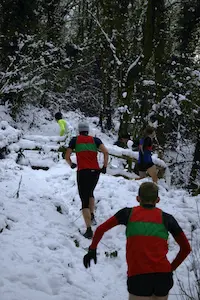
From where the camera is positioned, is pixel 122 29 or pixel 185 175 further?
pixel 185 175

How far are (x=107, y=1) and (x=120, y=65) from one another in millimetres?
2825

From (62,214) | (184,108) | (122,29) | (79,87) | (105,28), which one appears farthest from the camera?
(79,87)

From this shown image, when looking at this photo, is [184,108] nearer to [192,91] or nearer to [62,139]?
[192,91]

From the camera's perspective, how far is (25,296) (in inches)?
148

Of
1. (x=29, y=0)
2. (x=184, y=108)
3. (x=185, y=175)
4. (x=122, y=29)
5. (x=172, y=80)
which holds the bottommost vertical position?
(x=185, y=175)

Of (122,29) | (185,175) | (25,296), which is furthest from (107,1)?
(25,296)

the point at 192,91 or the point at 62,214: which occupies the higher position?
the point at 192,91

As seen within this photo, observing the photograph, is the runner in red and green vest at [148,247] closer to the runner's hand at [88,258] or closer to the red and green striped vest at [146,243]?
the red and green striped vest at [146,243]

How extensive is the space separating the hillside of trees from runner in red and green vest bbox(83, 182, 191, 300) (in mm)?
9359

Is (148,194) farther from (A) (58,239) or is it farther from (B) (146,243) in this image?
(A) (58,239)

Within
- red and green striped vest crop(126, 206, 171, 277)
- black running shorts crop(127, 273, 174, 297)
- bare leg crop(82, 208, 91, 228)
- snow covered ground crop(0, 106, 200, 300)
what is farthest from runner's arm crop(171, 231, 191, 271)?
bare leg crop(82, 208, 91, 228)

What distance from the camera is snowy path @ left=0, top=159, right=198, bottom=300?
421cm

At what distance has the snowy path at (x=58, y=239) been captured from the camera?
4211 millimetres

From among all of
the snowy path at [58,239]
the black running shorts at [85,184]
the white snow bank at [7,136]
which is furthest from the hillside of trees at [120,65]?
the black running shorts at [85,184]
